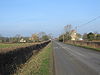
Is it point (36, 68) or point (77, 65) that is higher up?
point (36, 68)

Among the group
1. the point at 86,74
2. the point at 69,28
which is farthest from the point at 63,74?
the point at 69,28

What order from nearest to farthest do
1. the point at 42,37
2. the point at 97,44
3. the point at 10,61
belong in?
the point at 10,61
the point at 97,44
the point at 42,37

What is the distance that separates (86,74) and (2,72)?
480cm

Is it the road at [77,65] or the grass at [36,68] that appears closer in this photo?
the grass at [36,68]

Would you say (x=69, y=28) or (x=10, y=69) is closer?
(x=10, y=69)

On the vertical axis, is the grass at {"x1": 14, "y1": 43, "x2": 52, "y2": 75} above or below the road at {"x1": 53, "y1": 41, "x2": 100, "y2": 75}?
above

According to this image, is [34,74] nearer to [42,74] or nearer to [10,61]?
[42,74]

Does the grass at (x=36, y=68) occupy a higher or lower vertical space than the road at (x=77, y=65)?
higher

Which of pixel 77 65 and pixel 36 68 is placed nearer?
pixel 36 68

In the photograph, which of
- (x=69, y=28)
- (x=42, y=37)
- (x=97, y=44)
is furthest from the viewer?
(x=42, y=37)

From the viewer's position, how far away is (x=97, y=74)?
423 inches

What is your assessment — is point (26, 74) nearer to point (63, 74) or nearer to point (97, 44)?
point (63, 74)

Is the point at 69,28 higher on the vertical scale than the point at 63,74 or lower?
higher

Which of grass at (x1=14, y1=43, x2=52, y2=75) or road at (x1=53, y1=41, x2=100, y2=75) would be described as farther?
road at (x1=53, y1=41, x2=100, y2=75)
